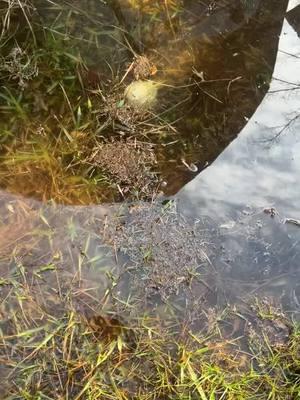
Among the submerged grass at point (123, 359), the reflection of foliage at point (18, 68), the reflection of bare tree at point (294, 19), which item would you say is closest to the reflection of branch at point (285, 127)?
the reflection of bare tree at point (294, 19)

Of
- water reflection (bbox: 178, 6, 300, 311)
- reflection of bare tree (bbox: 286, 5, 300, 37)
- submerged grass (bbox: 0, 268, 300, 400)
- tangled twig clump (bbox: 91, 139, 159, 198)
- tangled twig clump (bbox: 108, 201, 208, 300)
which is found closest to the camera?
submerged grass (bbox: 0, 268, 300, 400)

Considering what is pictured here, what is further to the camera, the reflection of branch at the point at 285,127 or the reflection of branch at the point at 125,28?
the reflection of branch at the point at 125,28

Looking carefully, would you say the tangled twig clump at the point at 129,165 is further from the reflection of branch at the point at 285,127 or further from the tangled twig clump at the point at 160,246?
the reflection of branch at the point at 285,127

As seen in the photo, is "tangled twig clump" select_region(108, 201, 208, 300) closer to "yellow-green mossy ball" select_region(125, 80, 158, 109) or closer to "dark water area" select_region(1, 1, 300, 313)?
"dark water area" select_region(1, 1, 300, 313)

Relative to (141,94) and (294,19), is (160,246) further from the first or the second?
(294,19)

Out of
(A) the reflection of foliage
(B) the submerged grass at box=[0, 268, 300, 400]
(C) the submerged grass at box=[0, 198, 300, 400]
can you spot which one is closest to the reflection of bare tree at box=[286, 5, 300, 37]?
(A) the reflection of foliage

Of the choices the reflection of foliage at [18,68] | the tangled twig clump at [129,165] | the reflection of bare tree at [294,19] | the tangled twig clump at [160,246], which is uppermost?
the reflection of bare tree at [294,19]
